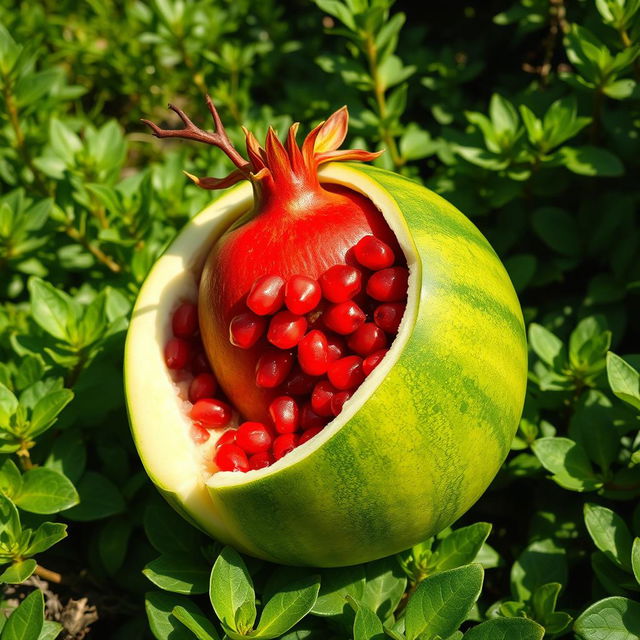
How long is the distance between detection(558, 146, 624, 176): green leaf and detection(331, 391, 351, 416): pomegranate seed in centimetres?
111

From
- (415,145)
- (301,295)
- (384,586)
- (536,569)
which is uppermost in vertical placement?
(301,295)

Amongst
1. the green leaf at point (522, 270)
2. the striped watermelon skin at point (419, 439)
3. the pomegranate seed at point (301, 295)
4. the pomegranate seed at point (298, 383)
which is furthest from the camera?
the green leaf at point (522, 270)

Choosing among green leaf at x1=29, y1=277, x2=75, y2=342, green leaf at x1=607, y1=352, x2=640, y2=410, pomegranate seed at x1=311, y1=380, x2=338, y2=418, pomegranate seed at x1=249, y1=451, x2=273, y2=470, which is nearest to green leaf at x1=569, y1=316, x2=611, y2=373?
green leaf at x1=607, y1=352, x2=640, y2=410

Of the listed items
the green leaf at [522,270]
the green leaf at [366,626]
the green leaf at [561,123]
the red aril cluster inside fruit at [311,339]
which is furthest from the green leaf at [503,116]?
the green leaf at [366,626]

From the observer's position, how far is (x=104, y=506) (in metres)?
1.75

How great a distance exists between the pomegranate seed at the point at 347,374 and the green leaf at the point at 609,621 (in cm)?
63

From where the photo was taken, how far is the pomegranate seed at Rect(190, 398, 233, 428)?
1.55m

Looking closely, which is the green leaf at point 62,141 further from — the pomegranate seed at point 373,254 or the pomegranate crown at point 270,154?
the pomegranate seed at point 373,254

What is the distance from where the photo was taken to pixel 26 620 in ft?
4.66

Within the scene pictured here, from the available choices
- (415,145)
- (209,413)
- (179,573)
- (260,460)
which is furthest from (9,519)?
(415,145)

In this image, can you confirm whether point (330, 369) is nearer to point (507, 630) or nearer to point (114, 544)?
point (507, 630)

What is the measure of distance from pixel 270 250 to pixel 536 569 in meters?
0.96

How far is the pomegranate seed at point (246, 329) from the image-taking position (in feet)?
4.63

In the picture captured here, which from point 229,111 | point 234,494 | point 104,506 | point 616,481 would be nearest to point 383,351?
point 234,494
